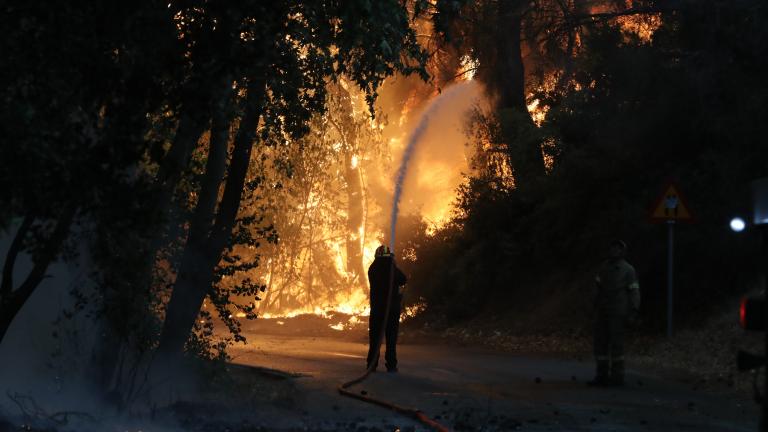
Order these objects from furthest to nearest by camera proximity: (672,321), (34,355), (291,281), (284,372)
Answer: (291,281) < (672,321) < (284,372) < (34,355)

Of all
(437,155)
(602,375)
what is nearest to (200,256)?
(602,375)

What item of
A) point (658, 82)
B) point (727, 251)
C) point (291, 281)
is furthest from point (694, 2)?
point (291, 281)

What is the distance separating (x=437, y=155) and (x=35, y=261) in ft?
82.0

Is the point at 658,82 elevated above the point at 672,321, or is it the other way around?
the point at 658,82

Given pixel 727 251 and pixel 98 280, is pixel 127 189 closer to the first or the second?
pixel 98 280

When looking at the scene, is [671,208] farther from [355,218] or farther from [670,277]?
[355,218]

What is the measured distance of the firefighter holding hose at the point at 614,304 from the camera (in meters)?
14.9

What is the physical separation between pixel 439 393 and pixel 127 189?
6992 mm

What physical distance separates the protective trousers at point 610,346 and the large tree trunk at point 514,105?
11037 millimetres

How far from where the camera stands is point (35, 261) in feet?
25.3

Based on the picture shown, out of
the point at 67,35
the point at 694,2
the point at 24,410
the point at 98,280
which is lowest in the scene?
the point at 24,410

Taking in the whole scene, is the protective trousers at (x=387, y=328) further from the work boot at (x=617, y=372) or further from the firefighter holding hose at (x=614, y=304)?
the work boot at (x=617, y=372)

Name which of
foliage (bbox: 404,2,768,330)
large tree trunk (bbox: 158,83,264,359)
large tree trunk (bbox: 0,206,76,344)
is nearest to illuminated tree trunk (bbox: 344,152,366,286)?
foliage (bbox: 404,2,768,330)

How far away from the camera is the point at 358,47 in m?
12.0
